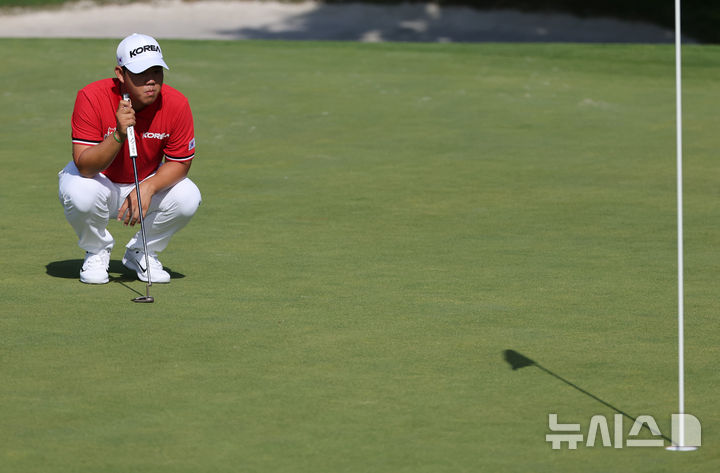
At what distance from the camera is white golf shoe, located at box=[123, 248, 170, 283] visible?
6738 millimetres

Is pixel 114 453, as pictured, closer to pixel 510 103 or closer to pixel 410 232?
pixel 410 232

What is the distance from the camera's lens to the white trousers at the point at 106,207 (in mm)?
6570

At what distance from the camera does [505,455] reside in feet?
13.4

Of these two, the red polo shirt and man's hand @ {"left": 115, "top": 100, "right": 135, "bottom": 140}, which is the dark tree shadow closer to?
the red polo shirt

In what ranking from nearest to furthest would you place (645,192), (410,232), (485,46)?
1. (410,232)
2. (645,192)
3. (485,46)

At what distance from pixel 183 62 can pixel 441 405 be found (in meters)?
11.8

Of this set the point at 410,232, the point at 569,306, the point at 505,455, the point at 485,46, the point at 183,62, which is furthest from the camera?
the point at 485,46

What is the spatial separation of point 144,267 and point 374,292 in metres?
1.26

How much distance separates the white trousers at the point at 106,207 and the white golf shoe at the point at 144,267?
5 cm

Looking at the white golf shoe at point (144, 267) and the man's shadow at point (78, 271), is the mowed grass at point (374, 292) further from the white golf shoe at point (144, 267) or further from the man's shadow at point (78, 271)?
the white golf shoe at point (144, 267)

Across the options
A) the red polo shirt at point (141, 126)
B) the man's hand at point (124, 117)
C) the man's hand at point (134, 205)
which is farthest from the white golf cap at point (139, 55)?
the man's hand at point (134, 205)

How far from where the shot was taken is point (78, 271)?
23.0 ft

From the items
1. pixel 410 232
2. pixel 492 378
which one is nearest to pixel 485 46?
pixel 410 232

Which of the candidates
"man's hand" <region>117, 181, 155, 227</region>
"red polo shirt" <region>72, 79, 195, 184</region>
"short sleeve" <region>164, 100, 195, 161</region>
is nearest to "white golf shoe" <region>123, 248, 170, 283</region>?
"man's hand" <region>117, 181, 155, 227</region>
